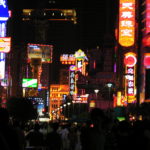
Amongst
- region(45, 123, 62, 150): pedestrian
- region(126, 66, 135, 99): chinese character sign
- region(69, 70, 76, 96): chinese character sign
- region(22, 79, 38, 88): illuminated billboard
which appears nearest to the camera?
region(45, 123, 62, 150): pedestrian

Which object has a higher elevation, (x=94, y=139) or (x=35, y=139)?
(x=94, y=139)

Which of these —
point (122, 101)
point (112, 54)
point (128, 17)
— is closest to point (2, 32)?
point (122, 101)

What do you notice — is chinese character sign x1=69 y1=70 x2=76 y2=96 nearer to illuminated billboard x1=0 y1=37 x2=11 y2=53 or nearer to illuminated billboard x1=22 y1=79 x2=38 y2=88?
illuminated billboard x1=22 y1=79 x2=38 y2=88

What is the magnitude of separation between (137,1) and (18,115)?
162 ft

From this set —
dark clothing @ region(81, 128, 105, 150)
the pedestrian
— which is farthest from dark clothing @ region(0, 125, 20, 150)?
the pedestrian

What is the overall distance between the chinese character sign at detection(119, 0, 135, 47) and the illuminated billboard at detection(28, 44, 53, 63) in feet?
314

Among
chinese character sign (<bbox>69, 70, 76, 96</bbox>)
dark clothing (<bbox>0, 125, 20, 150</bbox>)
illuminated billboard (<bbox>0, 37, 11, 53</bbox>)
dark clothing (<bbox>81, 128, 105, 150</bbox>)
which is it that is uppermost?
illuminated billboard (<bbox>0, 37, 11, 53</bbox>)

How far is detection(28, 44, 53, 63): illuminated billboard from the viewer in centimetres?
16330

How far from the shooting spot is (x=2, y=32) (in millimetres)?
90312

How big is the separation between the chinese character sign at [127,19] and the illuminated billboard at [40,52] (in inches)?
3764

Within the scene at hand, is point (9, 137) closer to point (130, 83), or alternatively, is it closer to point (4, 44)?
point (4, 44)

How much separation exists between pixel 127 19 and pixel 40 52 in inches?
3995

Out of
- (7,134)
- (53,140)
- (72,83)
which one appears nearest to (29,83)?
(72,83)

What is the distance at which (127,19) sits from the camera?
2640 inches
